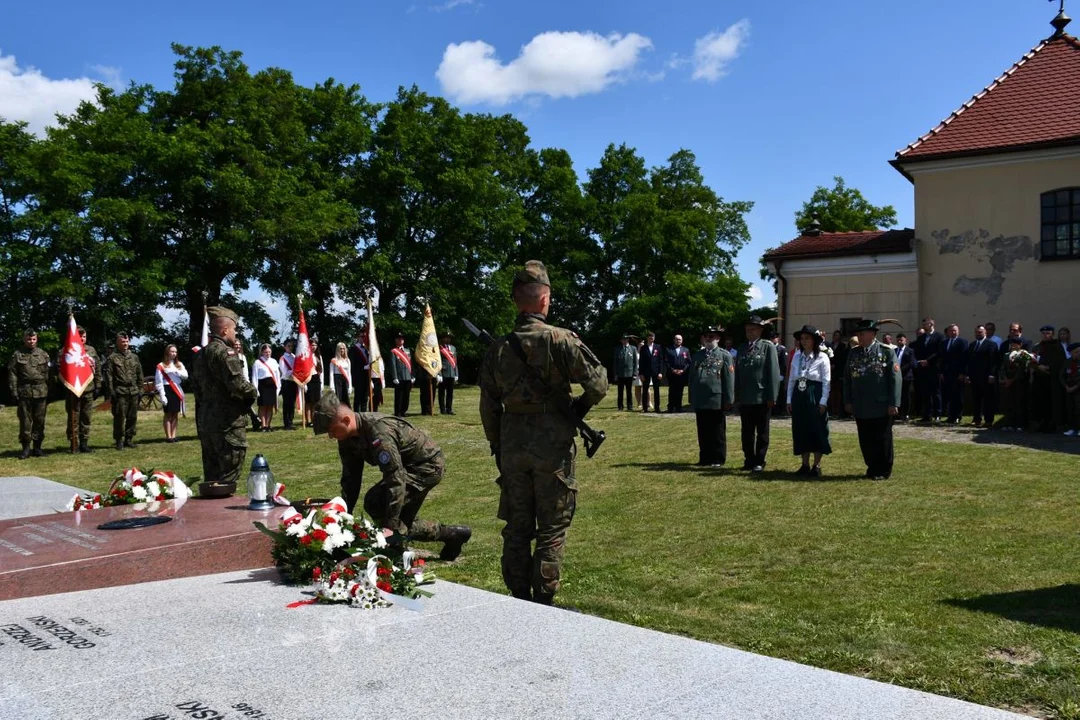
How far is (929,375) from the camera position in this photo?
18.5 meters

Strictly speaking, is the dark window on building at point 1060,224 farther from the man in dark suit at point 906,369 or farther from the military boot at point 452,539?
the military boot at point 452,539

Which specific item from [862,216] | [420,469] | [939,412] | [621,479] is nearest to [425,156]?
[862,216]

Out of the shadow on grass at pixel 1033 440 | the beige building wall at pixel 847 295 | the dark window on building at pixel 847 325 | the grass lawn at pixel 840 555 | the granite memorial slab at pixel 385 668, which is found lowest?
the grass lawn at pixel 840 555

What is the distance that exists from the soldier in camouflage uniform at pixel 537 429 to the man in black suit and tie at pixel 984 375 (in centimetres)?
1445

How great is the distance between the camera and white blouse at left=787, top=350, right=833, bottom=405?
37.4ft

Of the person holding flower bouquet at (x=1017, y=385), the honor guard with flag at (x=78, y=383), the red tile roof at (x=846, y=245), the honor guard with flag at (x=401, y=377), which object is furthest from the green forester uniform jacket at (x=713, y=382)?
the red tile roof at (x=846, y=245)

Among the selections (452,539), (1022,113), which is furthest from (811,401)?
(1022,113)

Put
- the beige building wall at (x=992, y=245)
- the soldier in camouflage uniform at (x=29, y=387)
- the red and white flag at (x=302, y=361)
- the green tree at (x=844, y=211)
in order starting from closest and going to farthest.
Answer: the soldier in camouflage uniform at (x=29, y=387) → the red and white flag at (x=302, y=361) → the beige building wall at (x=992, y=245) → the green tree at (x=844, y=211)

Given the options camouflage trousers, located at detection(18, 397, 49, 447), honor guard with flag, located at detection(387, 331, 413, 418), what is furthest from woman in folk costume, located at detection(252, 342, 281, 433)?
camouflage trousers, located at detection(18, 397, 49, 447)

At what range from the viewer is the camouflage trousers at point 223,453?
8.59 meters

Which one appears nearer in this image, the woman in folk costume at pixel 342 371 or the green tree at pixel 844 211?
the woman in folk costume at pixel 342 371

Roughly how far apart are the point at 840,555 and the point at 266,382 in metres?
15.1

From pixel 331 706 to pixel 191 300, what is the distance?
36.6m

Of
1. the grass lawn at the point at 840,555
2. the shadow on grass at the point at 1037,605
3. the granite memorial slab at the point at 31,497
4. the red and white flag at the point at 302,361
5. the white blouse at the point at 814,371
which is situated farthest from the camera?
the red and white flag at the point at 302,361
